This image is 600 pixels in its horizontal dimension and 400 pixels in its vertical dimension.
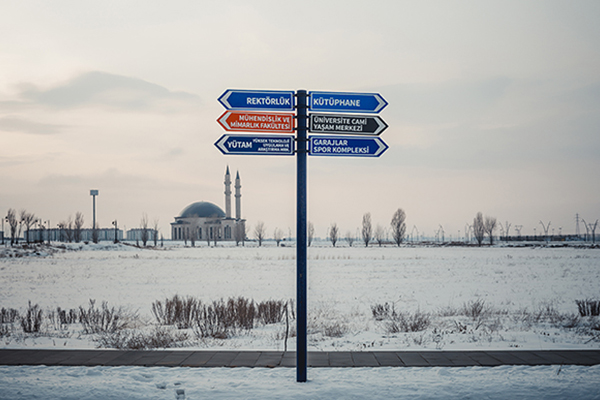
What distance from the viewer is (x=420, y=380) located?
17.6 ft

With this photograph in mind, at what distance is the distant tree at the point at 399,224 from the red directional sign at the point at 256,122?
87.7 meters

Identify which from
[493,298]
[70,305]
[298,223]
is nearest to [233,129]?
[298,223]

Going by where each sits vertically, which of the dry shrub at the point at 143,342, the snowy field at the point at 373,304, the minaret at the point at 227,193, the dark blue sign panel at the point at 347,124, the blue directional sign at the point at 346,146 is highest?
the minaret at the point at 227,193

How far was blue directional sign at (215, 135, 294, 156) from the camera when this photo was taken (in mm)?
5586

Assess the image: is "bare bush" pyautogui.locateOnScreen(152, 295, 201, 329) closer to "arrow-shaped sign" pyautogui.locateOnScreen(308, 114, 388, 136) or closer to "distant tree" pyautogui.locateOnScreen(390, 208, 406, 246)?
"arrow-shaped sign" pyautogui.locateOnScreen(308, 114, 388, 136)

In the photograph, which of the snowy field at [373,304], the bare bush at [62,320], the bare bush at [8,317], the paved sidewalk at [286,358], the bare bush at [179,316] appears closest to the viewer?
the paved sidewalk at [286,358]

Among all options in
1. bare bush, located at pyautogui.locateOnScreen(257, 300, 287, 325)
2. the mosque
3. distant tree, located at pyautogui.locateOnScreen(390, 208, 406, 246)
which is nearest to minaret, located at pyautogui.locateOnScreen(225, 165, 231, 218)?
the mosque

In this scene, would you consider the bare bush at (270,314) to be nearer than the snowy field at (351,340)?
No

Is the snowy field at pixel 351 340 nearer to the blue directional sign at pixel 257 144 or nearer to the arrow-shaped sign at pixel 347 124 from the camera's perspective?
the blue directional sign at pixel 257 144

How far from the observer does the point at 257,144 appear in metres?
5.64

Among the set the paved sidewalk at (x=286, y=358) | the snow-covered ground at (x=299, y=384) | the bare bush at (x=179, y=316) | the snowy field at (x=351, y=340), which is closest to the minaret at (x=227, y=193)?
the snowy field at (x=351, y=340)

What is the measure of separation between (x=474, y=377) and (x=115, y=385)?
4180mm

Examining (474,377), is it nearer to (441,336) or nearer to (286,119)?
(441,336)

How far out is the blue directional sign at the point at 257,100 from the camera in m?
5.60
